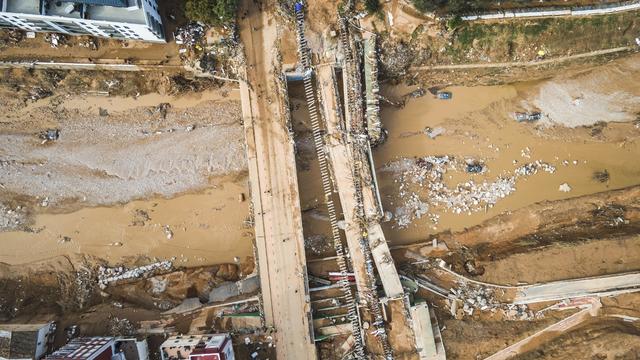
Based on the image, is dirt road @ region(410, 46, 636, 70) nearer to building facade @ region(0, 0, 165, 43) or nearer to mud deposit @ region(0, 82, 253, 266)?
mud deposit @ region(0, 82, 253, 266)

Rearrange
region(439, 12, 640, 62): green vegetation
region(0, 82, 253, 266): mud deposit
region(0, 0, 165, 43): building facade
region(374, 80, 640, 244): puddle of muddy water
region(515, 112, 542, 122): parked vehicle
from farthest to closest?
region(515, 112, 542, 122): parked vehicle → region(374, 80, 640, 244): puddle of muddy water → region(0, 82, 253, 266): mud deposit → region(439, 12, 640, 62): green vegetation → region(0, 0, 165, 43): building facade

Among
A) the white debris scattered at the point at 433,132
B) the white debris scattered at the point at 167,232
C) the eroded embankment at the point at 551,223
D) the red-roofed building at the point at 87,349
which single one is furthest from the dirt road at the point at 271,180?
the eroded embankment at the point at 551,223

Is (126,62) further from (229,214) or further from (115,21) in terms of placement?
(229,214)

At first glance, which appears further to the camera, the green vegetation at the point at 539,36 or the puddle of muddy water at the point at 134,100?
the puddle of muddy water at the point at 134,100

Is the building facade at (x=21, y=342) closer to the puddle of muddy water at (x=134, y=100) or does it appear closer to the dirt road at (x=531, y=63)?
the puddle of muddy water at (x=134, y=100)

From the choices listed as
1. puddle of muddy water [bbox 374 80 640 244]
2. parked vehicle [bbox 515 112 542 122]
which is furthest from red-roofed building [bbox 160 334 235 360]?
parked vehicle [bbox 515 112 542 122]

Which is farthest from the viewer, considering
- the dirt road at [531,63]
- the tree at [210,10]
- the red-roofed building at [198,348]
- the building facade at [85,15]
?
the dirt road at [531,63]

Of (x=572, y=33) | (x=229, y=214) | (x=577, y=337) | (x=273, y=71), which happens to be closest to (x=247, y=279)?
(x=229, y=214)
